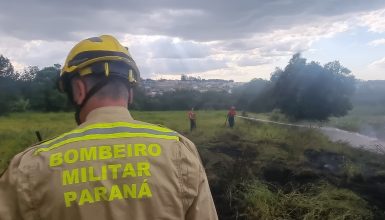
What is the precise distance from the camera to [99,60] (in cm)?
172

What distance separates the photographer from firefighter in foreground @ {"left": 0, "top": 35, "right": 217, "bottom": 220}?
145cm

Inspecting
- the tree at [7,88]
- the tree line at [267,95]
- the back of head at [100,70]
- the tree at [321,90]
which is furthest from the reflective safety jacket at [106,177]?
the tree at [7,88]

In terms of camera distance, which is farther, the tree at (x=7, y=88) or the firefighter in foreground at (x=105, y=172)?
the tree at (x=7, y=88)

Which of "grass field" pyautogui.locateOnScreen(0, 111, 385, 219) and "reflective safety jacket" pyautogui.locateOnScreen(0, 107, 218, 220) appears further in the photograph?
"grass field" pyautogui.locateOnScreen(0, 111, 385, 219)

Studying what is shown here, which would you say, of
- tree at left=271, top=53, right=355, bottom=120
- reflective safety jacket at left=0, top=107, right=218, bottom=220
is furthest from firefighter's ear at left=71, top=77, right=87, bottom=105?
tree at left=271, top=53, right=355, bottom=120

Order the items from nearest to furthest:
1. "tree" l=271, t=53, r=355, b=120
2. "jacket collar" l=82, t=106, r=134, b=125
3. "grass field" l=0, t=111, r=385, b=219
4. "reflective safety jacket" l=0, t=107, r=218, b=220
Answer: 1. "reflective safety jacket" l=0, t=107, r=218, b=220
2. "jacket collar" l=82, t=106, r=134, b=125
3. "grass field" l=0, t=111, r=385, b=219
4. "tree" l=271, t=53, r=355, b=120

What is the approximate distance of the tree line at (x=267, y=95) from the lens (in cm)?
2005

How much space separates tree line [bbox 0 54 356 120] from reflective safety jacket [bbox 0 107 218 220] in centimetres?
552

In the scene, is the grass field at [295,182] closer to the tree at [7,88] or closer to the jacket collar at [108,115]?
the jacket collar at [108,115]

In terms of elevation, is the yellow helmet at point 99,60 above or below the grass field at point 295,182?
above

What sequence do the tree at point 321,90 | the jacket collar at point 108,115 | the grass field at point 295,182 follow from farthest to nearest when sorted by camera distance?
1. the tree at point 321,90
2. the grass field at point 295,182
3. the jacket collar at point 108,115

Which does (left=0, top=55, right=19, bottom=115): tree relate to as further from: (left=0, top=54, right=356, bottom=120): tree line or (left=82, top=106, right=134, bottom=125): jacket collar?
(left=82, top=106, right=134, bottom=125): jacket collar

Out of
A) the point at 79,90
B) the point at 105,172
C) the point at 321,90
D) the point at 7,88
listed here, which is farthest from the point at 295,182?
the point at 7,88

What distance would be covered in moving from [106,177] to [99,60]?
1.59ft
